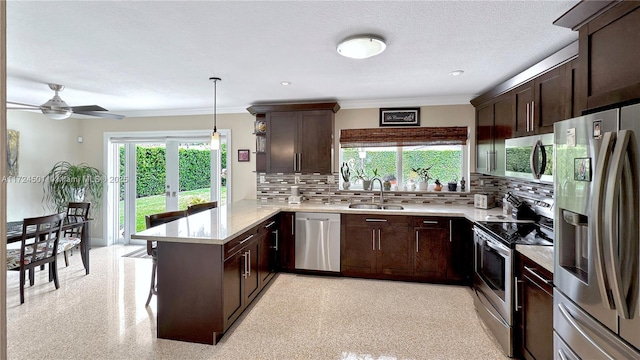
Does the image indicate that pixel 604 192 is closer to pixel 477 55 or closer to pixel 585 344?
pixel 585 344

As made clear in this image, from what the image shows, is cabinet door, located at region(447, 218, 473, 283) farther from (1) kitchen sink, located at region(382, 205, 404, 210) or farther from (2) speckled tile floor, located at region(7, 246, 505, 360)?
(1) kitchen sink, located at region(382, 205, 404, 210)

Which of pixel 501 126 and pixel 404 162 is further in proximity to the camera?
pixel 404 162

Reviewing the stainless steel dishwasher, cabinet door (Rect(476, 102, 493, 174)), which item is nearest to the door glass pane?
the stainless steel dishwasher

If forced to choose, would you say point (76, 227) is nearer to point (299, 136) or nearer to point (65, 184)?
point (65, 184)

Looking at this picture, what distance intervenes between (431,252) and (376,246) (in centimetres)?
65

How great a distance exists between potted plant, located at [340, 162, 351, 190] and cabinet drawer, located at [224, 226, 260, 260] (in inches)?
68.8

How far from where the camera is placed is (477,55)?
8.60ft

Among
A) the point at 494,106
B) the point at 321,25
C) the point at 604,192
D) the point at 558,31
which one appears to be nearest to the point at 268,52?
the point at 321,25

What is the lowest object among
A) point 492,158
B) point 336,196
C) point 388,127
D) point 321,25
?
point 336,196

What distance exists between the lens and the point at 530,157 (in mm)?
2600

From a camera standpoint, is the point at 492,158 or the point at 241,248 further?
the point at 492,158

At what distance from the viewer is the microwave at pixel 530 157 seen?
2426 millimetres

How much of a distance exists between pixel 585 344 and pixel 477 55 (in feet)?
Answer: 7.15

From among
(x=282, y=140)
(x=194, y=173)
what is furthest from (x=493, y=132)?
(x=194, y=173)
